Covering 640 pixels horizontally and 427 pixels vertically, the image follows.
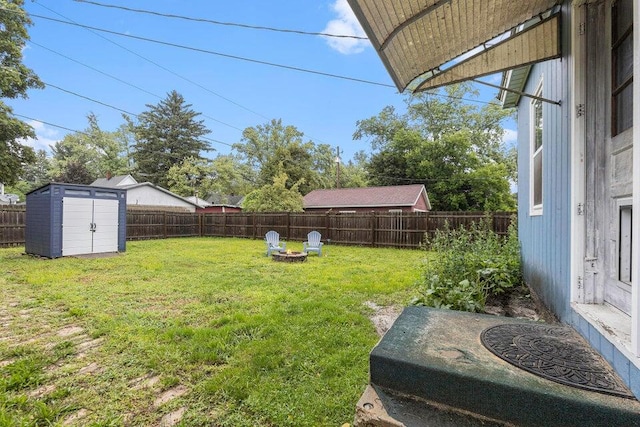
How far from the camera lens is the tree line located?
44.5 ft

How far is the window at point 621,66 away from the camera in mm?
1565

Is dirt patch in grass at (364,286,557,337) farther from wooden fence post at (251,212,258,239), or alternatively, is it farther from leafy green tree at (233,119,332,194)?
leafy green tree at (233,119,332,194)

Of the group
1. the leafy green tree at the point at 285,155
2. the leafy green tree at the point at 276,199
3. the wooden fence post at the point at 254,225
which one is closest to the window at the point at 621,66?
the wooden fence post at the point at 254,225

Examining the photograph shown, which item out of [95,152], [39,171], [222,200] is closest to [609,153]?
[222,200]

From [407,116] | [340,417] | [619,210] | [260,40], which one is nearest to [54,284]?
[340,417]

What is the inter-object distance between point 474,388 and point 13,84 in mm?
19188

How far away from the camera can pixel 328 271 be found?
6.48m

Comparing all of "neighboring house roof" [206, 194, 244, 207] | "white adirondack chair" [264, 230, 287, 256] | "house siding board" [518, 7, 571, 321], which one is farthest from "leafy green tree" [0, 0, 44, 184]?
"house siding board" [518, 7, 571, 321]

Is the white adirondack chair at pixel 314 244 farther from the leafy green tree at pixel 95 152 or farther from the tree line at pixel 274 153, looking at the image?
the leafy green tree at pixel 95 152

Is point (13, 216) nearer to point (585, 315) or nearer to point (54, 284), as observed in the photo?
point (54, 284)

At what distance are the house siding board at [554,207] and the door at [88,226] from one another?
34.1 feet

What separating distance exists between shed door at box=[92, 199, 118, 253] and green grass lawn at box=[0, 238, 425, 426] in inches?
123

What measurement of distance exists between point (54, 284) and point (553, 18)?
7.47 meters

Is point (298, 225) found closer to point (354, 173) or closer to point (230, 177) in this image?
point (230, 177)
